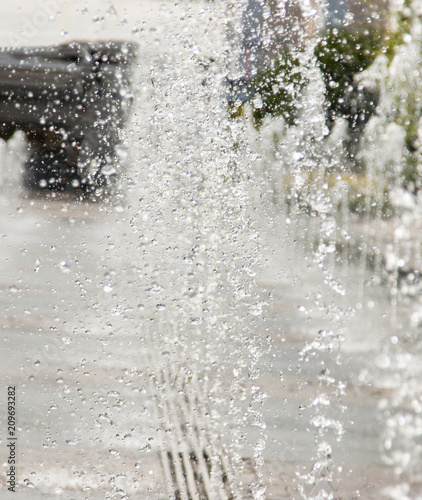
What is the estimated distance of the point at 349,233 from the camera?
150 inches

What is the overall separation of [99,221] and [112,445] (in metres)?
1.98

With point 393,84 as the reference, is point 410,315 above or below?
below

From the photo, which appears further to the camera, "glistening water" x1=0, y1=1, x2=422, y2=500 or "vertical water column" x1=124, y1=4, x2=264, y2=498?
"vertical water column" x1=124, y1=4, x2=264, y2=498

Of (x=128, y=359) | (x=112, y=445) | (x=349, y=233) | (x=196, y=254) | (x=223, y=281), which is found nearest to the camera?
(x=112, y=445)

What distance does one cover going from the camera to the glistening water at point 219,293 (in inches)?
80.0

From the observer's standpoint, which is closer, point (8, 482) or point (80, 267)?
point (8, 482)

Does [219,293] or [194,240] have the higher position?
[194,240]

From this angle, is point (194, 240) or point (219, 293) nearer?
point (219, 293)

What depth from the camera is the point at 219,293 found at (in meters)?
3.13

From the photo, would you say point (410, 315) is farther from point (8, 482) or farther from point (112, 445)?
point (8, 482)

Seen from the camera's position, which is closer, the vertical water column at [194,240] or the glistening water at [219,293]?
the glistening water at [219,293]

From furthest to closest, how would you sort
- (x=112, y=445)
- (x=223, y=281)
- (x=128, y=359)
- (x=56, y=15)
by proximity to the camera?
(x=223, y=281) < (x=56, y=15) < (x=128, y=359) < (x=112, y=445)

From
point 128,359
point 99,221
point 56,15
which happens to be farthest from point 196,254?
point 56,15

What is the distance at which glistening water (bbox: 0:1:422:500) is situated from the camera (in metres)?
2.03
